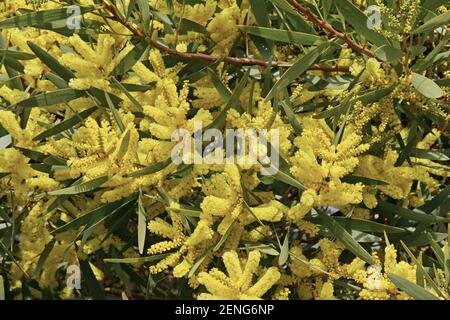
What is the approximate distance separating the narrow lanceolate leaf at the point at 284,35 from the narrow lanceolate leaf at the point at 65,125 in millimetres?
444

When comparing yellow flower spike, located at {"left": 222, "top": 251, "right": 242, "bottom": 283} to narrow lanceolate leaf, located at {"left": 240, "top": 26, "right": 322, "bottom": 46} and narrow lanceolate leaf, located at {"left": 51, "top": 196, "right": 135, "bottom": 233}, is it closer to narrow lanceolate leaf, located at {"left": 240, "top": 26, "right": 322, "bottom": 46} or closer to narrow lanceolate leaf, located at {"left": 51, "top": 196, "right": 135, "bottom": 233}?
narrow lanceolate leaf, located at {"left": 51, "top": 196, "right": 135, "bottom": 233}

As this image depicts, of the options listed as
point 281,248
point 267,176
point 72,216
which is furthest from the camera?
point 72,216

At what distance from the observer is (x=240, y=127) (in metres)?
1.55

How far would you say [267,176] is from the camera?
5.33 feet

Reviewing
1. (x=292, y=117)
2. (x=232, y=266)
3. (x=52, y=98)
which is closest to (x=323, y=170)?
(x=292, y=117)

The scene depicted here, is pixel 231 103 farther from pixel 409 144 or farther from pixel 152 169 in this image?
pixel 409 144

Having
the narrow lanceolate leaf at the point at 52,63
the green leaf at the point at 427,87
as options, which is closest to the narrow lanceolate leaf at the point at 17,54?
the narrow lanceolate leaf at the point at 52,63

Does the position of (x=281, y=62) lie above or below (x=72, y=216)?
above

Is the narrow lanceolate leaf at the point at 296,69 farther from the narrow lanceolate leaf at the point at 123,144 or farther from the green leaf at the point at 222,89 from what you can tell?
the narrow lanceolate leaf at the point at 123,144

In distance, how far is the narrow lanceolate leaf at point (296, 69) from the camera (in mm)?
1512

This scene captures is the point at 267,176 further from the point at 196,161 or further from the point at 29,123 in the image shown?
the point at 29,123
